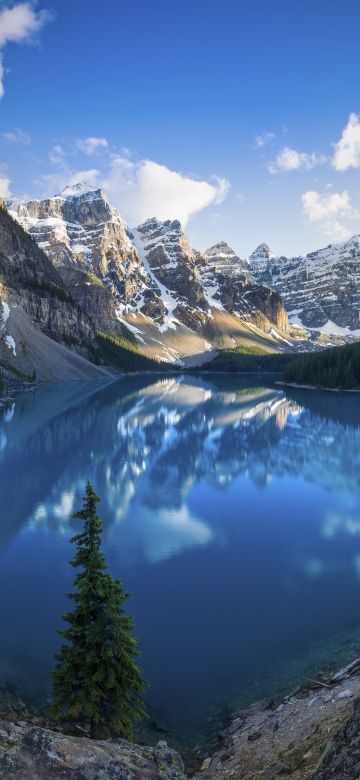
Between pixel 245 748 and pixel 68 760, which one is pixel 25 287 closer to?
pixel 245 748

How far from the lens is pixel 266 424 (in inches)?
3130

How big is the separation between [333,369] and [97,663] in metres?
138

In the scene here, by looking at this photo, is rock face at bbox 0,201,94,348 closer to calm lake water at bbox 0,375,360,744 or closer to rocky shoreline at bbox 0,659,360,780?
calm lake water at bbox 0,375,360,744

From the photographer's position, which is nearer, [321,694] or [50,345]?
[321,694]

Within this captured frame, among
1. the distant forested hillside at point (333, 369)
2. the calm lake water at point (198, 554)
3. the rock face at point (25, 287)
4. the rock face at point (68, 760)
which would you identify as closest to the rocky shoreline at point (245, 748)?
the rock face at point (68, 760)

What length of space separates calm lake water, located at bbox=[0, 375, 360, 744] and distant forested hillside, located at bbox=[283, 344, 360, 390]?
7207 centimetres

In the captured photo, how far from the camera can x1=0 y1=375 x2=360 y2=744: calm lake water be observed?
15973 millimetres

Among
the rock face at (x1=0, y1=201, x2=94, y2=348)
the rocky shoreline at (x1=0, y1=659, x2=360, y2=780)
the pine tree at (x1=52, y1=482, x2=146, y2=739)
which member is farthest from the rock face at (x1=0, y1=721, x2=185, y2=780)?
the rock face at (x1=0, y1=201, x2=94, y2=348)

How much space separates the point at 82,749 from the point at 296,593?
684 inches

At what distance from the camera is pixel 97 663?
Answer: 37.6ft

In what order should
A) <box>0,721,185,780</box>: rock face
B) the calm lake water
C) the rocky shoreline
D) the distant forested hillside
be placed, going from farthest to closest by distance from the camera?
the distant forested hillside, the calm lake water, <box>0,721,185,780</box>: rock face, the rocky shoreline

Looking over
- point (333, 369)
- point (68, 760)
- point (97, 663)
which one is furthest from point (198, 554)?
point (333, 369)

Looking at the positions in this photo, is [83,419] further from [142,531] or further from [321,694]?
[321,694]

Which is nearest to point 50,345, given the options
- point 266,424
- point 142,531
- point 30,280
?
point 30,280
